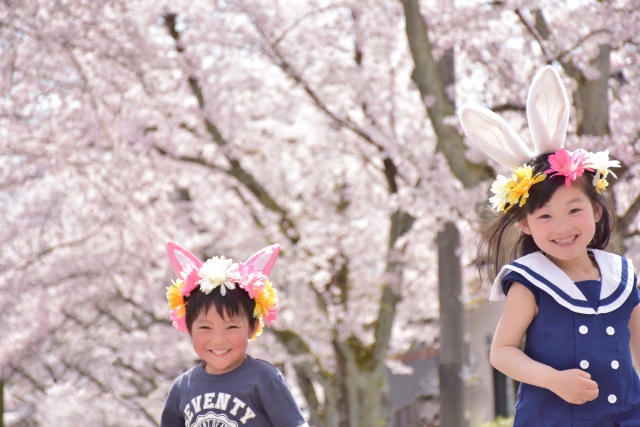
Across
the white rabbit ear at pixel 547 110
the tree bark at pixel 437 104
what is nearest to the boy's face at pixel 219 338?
the white rabbit ear at pixel 547 110

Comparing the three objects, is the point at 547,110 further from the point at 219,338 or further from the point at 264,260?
the point at 219,338

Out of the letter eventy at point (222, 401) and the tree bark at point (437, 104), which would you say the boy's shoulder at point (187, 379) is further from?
the tree bark at point (437, 104)

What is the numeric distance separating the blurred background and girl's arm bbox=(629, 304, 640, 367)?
3515 mm

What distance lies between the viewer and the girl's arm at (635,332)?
8.97ft

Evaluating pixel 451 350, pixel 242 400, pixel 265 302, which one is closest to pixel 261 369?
pixel 242 400

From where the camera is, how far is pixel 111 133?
8.91m

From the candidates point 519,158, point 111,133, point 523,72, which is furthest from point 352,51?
point 519,158

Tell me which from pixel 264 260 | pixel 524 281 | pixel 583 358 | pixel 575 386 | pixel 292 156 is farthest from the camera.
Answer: pixel 292 156

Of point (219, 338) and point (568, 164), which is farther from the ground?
point (568, 164)

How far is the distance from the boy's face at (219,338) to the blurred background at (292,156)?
3687 millimetres

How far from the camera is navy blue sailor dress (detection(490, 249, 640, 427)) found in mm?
2502

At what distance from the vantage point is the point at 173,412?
2.94 meters

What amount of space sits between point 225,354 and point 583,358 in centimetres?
121

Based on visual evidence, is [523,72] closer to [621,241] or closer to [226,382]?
[621,241]
